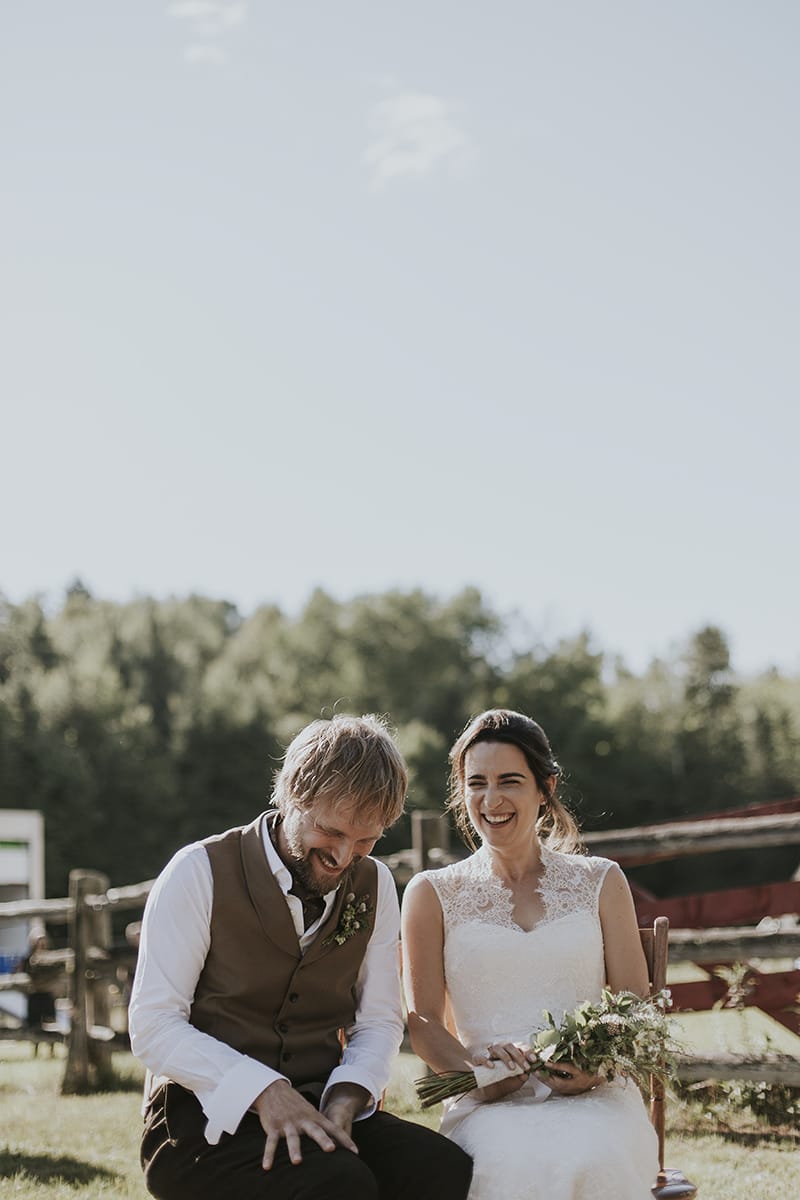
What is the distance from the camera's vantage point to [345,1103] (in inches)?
128

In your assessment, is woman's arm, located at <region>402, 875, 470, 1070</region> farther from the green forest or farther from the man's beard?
the green forest

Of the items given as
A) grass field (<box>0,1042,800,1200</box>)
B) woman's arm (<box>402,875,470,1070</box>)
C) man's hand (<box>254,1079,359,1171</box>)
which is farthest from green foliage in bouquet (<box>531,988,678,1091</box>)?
grass field (<box>0,1042,800,1200</box>)

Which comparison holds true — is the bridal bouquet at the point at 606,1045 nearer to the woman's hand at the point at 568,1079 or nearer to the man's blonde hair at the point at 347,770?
the woman's hand at the point at 568,1079

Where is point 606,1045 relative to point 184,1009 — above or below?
below

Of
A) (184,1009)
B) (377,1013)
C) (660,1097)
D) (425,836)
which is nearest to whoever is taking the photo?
(184,1009)

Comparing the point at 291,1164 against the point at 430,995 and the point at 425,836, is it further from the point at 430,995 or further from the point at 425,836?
the point at 425,836

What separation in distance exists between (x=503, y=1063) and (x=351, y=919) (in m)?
0.68

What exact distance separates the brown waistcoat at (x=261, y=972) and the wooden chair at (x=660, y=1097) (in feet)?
3.27

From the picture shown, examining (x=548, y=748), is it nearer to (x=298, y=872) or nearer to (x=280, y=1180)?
(x=298, y=872)

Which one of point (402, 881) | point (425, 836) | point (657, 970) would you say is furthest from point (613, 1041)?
point (402, 881)

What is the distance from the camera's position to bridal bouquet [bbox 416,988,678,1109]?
Answer: 11.6 feet

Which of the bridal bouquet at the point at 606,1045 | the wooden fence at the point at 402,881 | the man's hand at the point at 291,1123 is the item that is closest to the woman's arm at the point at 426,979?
the bridal bouquet at the point at 606,1045

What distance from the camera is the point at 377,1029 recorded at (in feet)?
11.6

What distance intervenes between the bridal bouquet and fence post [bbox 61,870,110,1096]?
6.03 metres
